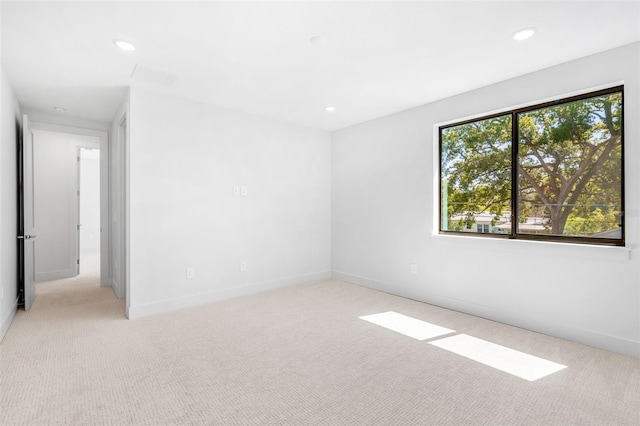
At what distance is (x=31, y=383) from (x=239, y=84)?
293 cm

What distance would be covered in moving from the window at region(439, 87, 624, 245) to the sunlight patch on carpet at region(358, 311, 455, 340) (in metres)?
1.20

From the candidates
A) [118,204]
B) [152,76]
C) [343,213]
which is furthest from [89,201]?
[343,213]

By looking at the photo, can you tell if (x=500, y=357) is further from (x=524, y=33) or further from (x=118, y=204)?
(x=118, y=204)

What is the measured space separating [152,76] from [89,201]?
24.3 feet

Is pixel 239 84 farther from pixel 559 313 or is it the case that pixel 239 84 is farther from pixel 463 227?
pixel 559 313

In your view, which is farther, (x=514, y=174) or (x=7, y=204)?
(x=514, y=174)

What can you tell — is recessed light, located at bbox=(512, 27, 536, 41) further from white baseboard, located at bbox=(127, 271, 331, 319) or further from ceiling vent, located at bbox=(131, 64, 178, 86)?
white baseboard, located at bbox=(127, 271, 331, 319)

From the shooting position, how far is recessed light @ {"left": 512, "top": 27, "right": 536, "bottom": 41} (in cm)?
232

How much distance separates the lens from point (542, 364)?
240cm

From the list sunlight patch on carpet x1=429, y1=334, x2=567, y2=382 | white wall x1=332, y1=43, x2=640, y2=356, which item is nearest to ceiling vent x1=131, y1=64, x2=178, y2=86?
white wall x1=332, y1=43, x2=640, y2=356

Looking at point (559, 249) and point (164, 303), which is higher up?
point (559, 249)

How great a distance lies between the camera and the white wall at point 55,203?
16.6 feet

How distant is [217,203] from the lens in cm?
404

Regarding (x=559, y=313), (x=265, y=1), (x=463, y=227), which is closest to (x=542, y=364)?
(x=559, y=313)
